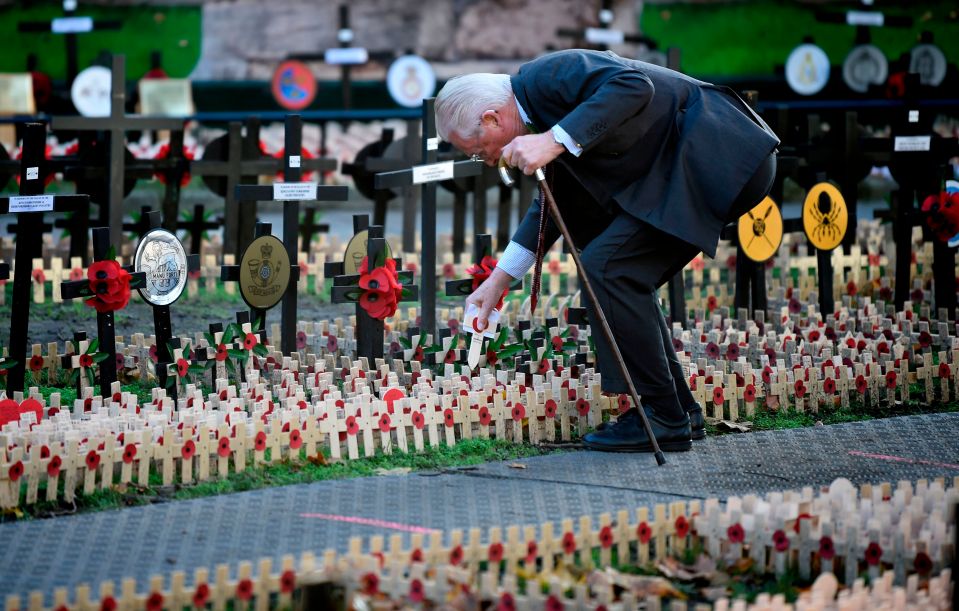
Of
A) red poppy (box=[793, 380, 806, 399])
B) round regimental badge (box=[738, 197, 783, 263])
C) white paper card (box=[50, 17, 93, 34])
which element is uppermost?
white paper card (box=[50, 17, 93, 34])

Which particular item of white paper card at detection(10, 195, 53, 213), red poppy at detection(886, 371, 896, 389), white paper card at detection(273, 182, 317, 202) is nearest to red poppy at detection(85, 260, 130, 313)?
white paper card at detection(10, 195, 53, 213)

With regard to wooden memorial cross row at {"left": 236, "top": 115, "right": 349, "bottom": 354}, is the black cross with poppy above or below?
below

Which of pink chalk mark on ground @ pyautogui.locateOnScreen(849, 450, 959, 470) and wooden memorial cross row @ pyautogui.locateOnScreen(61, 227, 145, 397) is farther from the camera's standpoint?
wooden memorial cross row @ pyautogui.locateOnScreen(61, 227, 145, 397)

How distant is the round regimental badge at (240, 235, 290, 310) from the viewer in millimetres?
7504

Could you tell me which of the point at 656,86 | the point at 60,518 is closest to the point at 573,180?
the point at 656,86

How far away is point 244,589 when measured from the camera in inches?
163

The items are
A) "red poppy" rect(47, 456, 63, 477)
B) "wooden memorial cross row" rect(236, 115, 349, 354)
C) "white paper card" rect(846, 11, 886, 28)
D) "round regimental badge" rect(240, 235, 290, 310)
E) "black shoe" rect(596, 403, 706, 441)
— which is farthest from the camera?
"white paper card" rect(846, 11, 886, 28)

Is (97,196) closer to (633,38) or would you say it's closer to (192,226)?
(192,226)

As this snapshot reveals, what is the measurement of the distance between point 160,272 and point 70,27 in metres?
12.3

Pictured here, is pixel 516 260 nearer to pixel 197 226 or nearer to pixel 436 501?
pixel 436 501

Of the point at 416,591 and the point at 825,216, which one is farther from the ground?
the point at 825,216

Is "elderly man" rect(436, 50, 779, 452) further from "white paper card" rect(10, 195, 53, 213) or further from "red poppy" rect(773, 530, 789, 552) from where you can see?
"white paper card" rect(10, 195, 53, 213)

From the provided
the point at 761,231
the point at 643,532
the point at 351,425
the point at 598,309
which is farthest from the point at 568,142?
the point at 761,231

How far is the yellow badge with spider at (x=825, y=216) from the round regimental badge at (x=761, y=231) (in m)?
0.27
